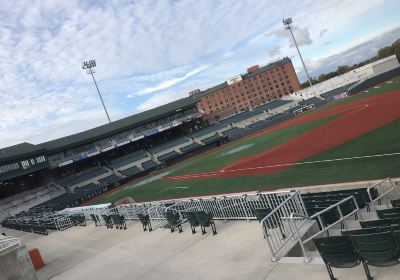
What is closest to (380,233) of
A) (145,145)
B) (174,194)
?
(174,194)

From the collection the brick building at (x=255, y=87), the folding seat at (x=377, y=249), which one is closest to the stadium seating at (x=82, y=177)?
the folding seat at (x=377, y=249)

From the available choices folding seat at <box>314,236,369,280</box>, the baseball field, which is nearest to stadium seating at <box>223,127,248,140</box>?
the baseball field

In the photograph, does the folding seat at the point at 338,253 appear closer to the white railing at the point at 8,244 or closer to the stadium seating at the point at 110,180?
the white railing at the point at 8,244

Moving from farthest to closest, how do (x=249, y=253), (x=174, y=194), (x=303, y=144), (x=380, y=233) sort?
1. (x=303, y=144)
2. (x=174, y=194)
3. (x=249, y=253)
4. (x=380, y=233)

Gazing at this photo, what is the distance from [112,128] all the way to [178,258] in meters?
61.8

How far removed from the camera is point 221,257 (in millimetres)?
10812

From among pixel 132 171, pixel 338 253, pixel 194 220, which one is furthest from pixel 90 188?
pixel 338 253

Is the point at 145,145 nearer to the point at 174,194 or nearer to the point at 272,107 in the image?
the point at 272,107

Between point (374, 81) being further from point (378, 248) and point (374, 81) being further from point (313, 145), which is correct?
point (378, 248)

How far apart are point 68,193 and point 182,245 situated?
4667 centimetres

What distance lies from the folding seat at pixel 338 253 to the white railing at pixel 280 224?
2001mm

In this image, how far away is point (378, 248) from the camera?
22.6 ft

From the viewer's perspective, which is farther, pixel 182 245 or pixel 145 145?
pixel 145 145

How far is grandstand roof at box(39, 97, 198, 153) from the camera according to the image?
2567 inches
